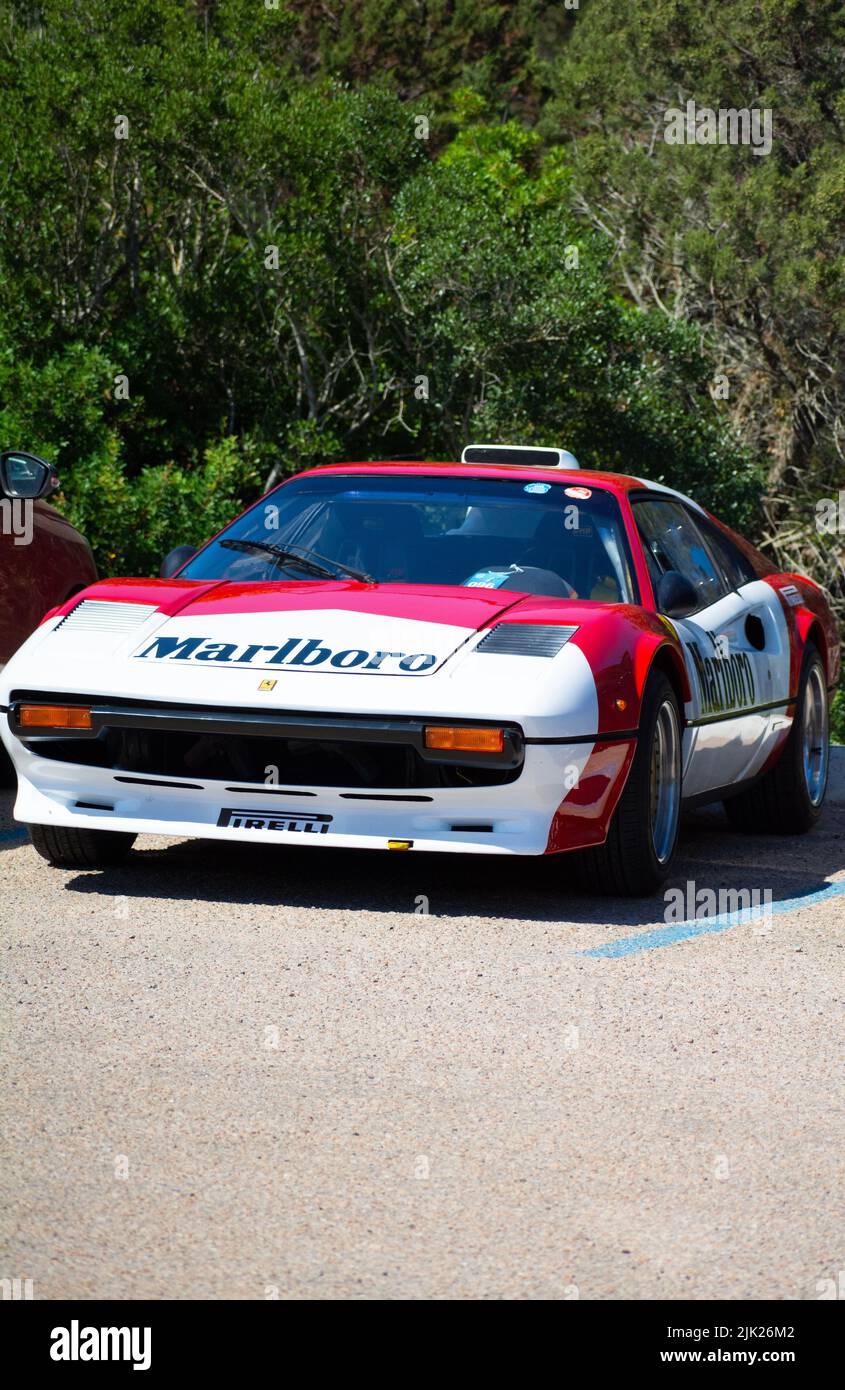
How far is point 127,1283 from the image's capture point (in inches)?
114

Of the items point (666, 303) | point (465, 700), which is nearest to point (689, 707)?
point (465, 700)

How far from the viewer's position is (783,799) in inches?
304

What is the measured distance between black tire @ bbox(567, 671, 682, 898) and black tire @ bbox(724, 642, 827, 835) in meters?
1.65

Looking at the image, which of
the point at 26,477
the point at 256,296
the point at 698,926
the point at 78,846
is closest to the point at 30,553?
the point at 26,477

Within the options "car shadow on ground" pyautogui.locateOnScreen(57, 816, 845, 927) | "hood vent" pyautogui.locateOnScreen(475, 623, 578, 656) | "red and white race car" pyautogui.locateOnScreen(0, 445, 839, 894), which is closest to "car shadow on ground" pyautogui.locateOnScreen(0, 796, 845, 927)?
"car shadow on ground" pyautogui.locateOnScreen(57, 816, 845, 927)

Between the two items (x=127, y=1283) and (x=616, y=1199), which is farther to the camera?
(x=616, y=1199)

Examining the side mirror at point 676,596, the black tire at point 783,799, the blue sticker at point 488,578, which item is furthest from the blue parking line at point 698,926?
the blue sticker at point 488,578

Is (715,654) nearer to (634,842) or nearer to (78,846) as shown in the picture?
(634,842)

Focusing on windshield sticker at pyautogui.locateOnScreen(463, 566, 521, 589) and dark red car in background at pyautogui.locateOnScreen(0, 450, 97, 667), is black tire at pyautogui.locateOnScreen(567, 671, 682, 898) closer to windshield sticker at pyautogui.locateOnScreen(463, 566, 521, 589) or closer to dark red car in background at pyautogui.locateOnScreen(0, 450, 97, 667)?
windshield sticker at pyautogui.locateOnScreen(463, 566, 521, 589)

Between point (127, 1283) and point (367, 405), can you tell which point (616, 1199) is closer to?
point (127, 1283)

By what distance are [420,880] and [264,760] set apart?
2.60 ft

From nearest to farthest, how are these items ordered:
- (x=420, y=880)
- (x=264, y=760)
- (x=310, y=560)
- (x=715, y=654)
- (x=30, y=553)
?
1. (x=264, y=760)
2. (x=420, y=880)
3. (x=310, y=560)
4. (x=715, y=654)
5. (x=30, y=553)

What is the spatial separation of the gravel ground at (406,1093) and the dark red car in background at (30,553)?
5.74 ft

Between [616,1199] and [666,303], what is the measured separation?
907 inches
